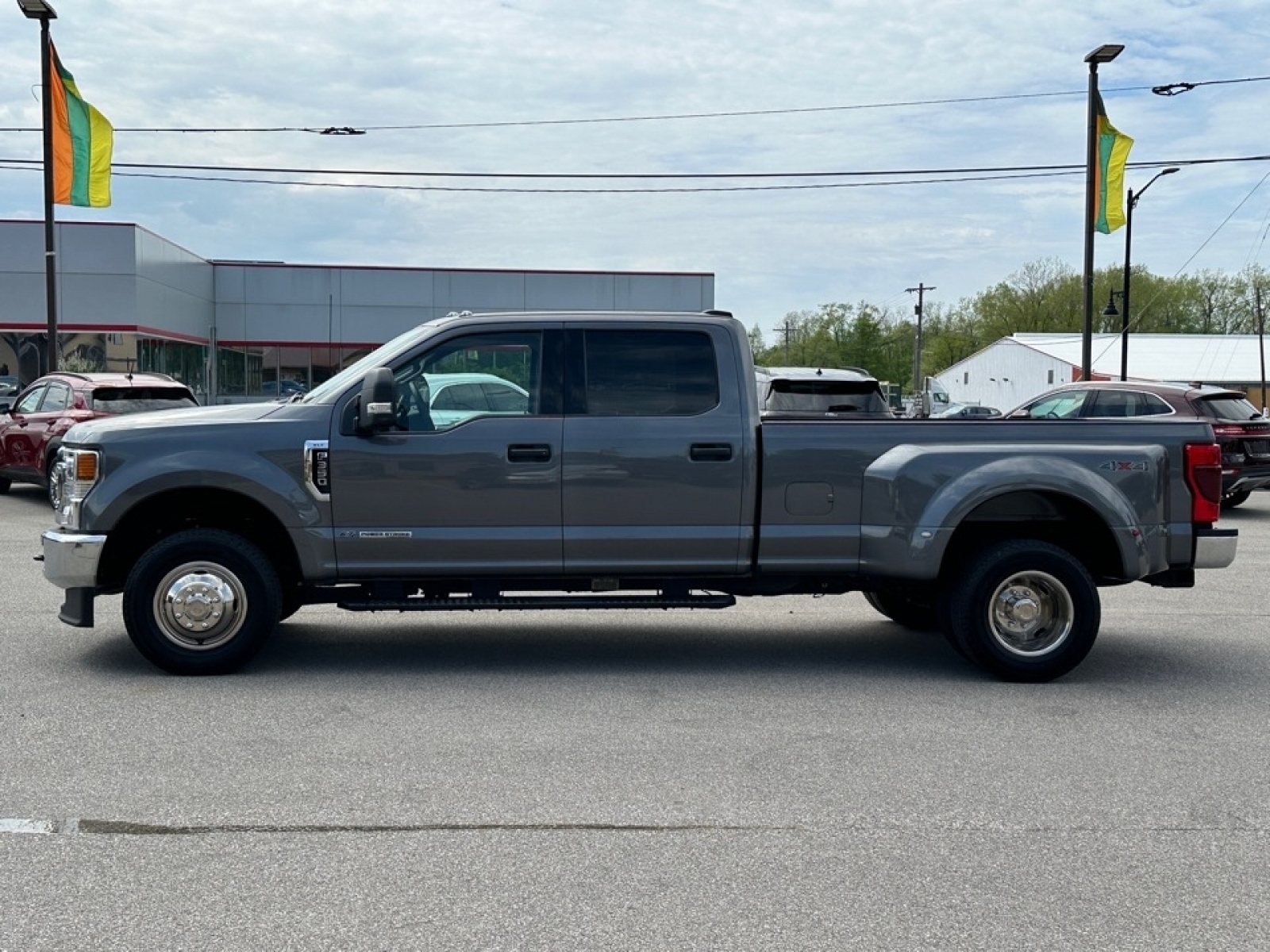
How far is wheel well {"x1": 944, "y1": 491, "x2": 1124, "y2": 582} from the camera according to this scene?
7.48 metres

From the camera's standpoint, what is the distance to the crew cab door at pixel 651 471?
7277 millimetres

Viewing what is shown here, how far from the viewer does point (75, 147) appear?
22.4 meters

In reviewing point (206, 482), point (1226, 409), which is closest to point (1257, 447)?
point (1226, 409)

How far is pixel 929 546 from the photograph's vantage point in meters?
7.29

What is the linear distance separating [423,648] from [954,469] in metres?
3.41

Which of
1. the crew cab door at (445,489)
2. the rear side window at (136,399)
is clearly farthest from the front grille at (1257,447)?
the rear side window at (136,399)

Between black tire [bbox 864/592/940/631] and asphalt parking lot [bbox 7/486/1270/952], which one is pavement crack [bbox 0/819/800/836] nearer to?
asphalt parking lot [bbox 7/486/1270/952]

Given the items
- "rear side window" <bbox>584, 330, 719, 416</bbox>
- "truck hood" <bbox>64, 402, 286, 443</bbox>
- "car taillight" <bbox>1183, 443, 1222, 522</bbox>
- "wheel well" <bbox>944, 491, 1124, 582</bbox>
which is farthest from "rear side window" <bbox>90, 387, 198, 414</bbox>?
"car taillight" <bbox>1183, 443, 1222, 522</bbox>

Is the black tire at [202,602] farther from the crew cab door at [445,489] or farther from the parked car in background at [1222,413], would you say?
the parked car in background at [1222,413]

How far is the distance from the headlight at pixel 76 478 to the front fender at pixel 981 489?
429 cm

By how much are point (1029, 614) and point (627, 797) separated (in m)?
3.20

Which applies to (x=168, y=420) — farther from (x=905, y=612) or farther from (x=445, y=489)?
(x=905, y=612)

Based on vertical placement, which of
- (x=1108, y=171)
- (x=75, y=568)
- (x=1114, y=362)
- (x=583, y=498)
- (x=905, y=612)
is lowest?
(x=905, y=612)

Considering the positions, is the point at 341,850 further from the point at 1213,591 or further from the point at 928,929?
the point at 1213,591
